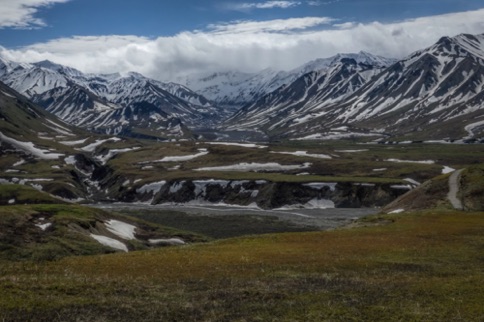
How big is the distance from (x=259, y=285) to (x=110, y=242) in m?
49.0

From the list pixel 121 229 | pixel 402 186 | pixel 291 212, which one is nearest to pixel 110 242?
pixel 121 229

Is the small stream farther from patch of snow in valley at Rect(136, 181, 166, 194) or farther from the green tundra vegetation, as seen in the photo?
the green tundra vegetation

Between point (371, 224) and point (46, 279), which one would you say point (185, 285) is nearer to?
point (46, 279)

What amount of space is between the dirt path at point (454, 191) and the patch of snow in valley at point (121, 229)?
51.5 m

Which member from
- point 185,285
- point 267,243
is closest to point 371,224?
point 267,243

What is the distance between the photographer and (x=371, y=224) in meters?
73.4

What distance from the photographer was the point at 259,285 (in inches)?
1242

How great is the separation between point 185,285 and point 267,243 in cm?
2463

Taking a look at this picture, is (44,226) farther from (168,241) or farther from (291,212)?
(291,212)

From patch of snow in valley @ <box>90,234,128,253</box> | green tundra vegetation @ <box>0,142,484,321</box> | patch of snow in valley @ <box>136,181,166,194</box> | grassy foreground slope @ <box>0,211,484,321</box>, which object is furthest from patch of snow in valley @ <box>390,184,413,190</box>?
grassy foreground slope @ <box>0,211,484,321</box>

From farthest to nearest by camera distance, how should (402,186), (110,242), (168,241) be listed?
(402,186) < (168,241) < (110,242)

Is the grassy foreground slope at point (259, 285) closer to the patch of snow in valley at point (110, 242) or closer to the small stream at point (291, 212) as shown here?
the patch of snow in valley at point (110, 242)

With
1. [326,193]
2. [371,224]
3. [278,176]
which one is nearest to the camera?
[371,224]

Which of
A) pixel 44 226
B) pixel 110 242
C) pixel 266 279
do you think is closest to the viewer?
pixel 266 279
